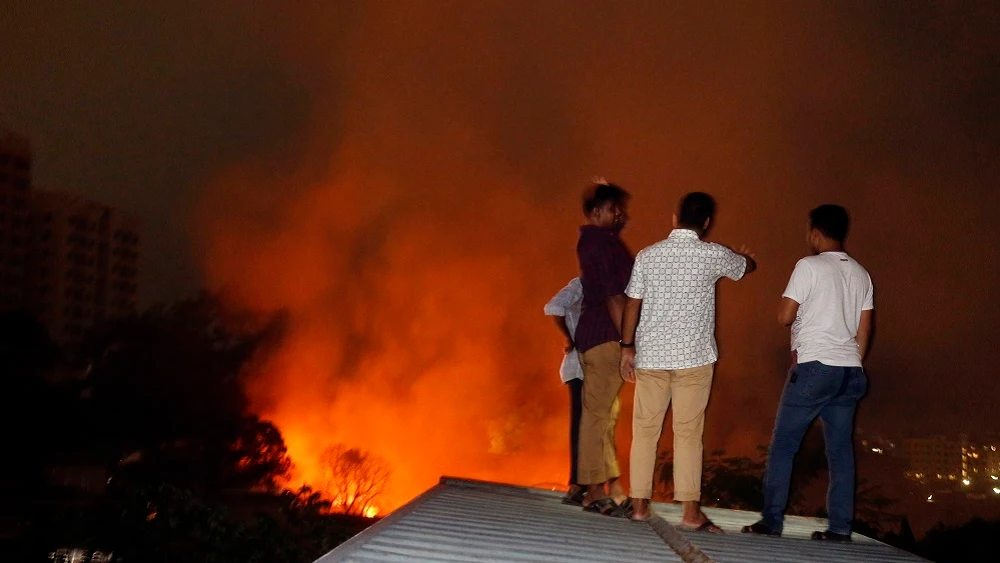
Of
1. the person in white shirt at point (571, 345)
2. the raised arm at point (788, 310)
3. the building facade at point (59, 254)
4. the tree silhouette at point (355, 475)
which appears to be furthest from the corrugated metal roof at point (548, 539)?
the building facade at point (59, 254)

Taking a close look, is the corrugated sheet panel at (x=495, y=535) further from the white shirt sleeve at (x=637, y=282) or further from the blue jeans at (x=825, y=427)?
the white shirt sleeve at (x=637, y=282)

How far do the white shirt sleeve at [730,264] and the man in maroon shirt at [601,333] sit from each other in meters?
0.67

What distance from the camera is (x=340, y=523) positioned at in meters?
9.33

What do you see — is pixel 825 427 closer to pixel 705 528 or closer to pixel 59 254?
pixel 705 528

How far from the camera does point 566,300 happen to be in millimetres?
5844

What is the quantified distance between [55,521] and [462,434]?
2213cm

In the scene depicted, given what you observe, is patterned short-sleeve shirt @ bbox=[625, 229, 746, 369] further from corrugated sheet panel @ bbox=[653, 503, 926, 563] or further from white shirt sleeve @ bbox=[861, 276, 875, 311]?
corrugated sheet panel @ bbox=[653, 503, 926, 563]

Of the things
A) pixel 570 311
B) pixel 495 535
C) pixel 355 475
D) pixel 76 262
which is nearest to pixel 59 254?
pixel 76 262

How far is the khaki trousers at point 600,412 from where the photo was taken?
17.2 feet

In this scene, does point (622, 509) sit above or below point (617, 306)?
below

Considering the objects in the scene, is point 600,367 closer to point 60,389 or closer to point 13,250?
point 60,389

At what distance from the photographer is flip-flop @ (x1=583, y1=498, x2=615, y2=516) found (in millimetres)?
5086

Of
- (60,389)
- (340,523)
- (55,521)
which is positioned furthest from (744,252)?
(60,389)

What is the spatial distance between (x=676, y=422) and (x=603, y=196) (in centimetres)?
129
